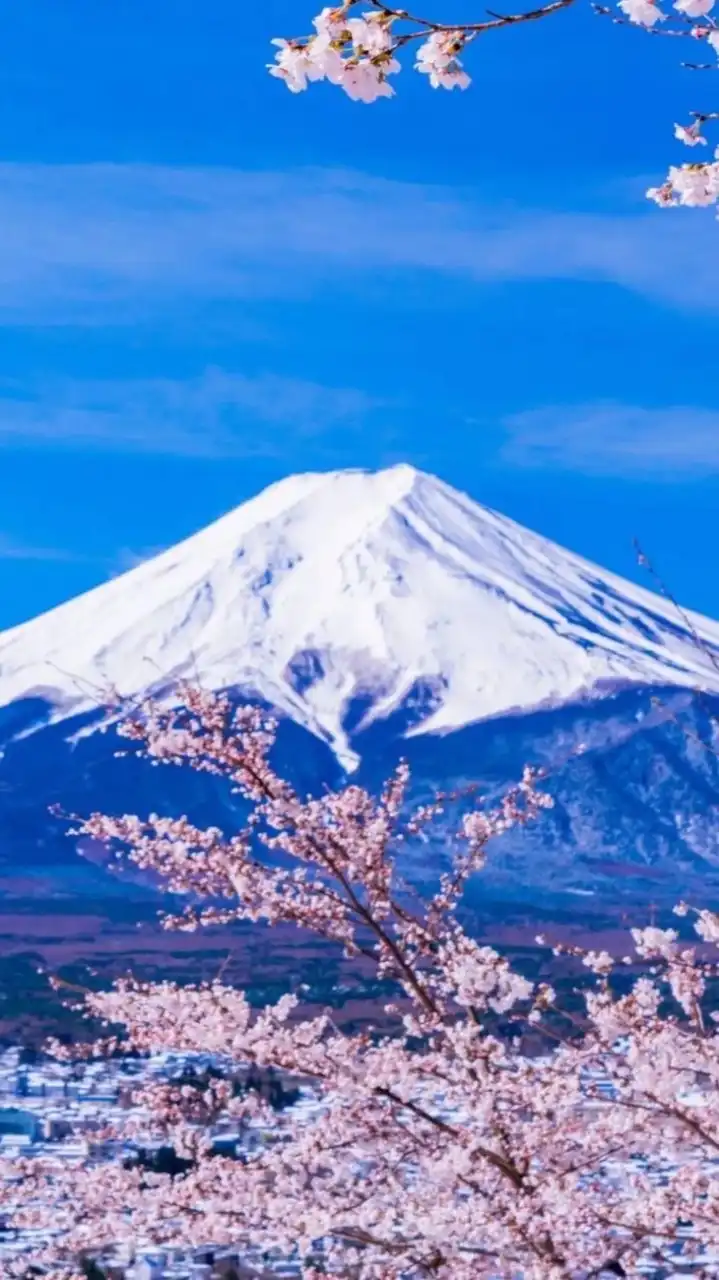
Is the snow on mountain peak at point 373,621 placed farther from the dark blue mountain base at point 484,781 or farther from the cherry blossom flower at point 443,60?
the cherry blossom flower at point 443,60

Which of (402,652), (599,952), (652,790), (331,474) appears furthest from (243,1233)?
(331,474)

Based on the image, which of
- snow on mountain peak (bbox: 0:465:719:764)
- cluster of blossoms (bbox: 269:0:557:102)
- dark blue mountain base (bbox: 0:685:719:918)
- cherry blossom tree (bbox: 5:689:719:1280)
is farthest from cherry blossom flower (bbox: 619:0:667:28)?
snow on mountain peak (bbox: 0:465:719:764)

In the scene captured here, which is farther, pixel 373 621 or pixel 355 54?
pixel 373 621

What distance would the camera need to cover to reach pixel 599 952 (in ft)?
14.3

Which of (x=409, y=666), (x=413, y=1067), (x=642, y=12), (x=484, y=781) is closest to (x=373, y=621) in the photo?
(x=409, y=666)

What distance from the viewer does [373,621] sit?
157 meters

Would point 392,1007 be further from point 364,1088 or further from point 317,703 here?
point 317,703

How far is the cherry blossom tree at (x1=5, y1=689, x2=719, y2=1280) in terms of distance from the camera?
440 centimetres

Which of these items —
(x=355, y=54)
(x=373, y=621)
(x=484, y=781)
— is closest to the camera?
(x=355, y=54)

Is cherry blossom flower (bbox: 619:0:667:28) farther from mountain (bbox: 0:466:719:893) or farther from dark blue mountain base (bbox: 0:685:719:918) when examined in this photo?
mountain (bbox: 0:466:719:893)

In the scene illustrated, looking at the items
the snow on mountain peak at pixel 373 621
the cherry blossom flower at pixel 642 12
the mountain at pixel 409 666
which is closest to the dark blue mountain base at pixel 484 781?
the mountain at pixel 409 666

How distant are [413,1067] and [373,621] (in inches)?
6011

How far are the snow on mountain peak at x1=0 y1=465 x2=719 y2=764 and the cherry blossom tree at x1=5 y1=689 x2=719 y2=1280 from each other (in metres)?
129

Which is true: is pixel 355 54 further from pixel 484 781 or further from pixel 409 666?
pixel 409 666
